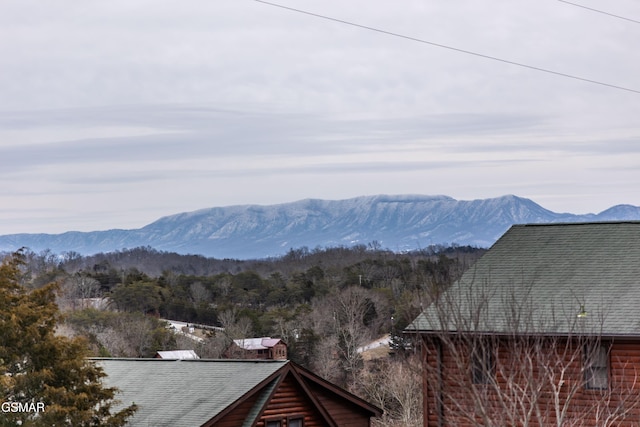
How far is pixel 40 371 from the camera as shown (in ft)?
81.0

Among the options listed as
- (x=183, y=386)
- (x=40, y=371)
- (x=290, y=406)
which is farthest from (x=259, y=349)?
(x=40, y=371)

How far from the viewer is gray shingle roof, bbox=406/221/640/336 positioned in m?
24.4

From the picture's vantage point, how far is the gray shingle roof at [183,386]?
27.6 metres

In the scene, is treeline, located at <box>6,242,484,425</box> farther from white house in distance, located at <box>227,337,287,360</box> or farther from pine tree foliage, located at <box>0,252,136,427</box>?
pine tree foliage, located at <box>0,252,136,427</box>

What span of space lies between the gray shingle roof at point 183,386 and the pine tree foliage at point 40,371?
2016 mm

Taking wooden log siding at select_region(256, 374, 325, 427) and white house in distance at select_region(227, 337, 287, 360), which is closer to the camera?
wooden log siding at select_region(256, 374, 325, 427)

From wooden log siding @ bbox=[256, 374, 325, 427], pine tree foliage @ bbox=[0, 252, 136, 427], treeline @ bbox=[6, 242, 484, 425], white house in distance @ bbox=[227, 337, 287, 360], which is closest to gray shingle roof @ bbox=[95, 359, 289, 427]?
wooden log siding @ bbox=[256, 374, 325, 427]

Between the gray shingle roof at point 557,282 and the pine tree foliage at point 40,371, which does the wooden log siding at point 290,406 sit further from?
the gray shingle roof at point 557,282

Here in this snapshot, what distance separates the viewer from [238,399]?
2783 cm

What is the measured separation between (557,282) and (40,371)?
518 inches

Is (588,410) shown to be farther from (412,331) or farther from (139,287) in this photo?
(139,287)

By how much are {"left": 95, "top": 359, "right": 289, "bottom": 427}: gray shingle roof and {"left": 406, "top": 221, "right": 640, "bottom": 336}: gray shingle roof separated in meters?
5.65

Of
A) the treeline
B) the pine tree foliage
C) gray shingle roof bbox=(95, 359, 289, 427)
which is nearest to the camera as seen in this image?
the pine tree foliage

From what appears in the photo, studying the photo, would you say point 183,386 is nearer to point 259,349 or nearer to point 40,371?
point 40,371
